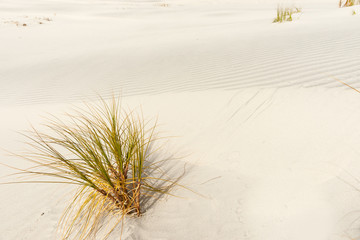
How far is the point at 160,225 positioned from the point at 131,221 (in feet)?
0.61

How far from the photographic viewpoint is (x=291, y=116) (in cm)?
220

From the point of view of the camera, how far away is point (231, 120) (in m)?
2.35

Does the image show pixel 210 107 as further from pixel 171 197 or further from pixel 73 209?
pixel 73 209

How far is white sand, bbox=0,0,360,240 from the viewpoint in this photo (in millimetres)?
1327

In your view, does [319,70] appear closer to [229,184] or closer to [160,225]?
[229,184]

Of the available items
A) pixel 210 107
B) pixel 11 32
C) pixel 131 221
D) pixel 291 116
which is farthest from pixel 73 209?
pixel 11 32

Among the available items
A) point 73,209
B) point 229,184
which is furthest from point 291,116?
point 73,209

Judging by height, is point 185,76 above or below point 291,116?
above

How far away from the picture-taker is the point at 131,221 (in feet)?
4.43

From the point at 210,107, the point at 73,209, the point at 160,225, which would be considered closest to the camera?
the point at 160,225

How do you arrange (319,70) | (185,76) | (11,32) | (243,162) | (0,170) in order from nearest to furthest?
(243,162) < (0,170) < (319,70) < (185,76) < (11,32)

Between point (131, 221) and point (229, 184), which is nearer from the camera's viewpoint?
point (131, 221)

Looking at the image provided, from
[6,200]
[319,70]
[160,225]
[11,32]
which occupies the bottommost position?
[160,225]

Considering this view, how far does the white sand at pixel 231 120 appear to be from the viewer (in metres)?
1.33
